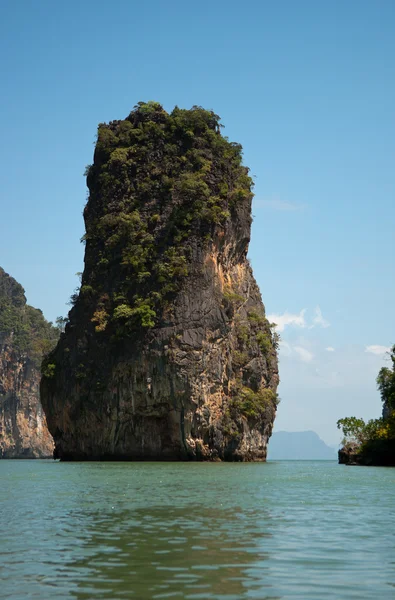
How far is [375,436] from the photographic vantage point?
5084 cm

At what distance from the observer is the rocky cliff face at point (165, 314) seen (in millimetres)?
52656

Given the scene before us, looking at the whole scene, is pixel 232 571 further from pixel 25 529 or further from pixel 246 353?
pixel 246 353

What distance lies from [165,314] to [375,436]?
1545cm

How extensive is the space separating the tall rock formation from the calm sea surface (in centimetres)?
10558

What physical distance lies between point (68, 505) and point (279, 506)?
15.6 feet

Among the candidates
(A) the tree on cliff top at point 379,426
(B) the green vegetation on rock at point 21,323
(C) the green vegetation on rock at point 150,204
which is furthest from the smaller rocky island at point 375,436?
(B) the green vegetation on rock at point 21,323

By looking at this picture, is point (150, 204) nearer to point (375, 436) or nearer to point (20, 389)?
point (375, 436)

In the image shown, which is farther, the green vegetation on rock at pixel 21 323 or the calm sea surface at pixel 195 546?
the green vegetation on rock at pixel 21 323

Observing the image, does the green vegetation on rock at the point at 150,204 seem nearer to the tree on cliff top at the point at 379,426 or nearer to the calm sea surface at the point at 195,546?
the tree on cliff top at the point at 379,426

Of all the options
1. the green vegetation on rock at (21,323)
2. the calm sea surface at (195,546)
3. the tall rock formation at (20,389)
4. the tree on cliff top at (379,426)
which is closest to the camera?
the calm sea surface at (195,546)

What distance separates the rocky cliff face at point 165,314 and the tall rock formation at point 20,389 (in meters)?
65.8

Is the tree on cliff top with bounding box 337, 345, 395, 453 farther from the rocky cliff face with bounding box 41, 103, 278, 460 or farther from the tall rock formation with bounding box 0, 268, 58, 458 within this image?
the tall rock formation with bounding box 0, 268, 58, 458

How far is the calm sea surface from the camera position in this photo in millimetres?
9117

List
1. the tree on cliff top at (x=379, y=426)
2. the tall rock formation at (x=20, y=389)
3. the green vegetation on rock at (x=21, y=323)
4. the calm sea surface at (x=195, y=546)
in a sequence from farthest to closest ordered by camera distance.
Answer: the green vegetation on rock at (x=21, y=323)
the tall rock formation at (x=20, y=389)
the tree on cliff top at (x=379, y=426)
the calm sea surface at (x=195, y=546)
